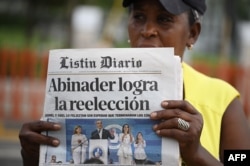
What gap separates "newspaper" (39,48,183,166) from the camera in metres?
1.94

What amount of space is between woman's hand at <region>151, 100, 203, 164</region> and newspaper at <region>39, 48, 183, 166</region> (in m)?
0.03

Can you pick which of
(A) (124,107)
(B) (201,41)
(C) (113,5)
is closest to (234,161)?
(A) (124,107)

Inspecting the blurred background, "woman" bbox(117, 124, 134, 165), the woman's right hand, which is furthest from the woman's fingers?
the blurred background

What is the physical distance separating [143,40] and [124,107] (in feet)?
1.28

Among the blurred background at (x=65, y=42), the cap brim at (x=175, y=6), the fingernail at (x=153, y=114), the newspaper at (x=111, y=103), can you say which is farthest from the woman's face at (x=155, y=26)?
the blurred background at (x=65, y=42)

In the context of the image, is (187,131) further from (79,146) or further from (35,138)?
(35,138)

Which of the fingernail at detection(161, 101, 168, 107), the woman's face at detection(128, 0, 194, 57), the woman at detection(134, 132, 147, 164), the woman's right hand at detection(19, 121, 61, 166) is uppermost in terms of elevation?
the woman's face at detection(128, 0, 194, 57)

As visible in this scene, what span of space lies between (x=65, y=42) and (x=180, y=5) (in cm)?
1602

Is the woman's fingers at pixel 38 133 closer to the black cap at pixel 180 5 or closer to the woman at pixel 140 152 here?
the woman at pixel 140 152

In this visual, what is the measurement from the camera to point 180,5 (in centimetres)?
227

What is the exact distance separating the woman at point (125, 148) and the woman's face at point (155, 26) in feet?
1.41

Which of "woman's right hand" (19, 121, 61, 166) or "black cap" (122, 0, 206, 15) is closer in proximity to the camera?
"woman's right hand" (19, 121, 61, 166)

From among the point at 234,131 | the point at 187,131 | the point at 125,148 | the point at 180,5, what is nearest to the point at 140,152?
the point at 125,148

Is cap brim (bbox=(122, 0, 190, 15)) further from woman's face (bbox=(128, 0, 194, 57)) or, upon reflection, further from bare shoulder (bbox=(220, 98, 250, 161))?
bare shoulder (bbox=(220, 98, 250, 161))
